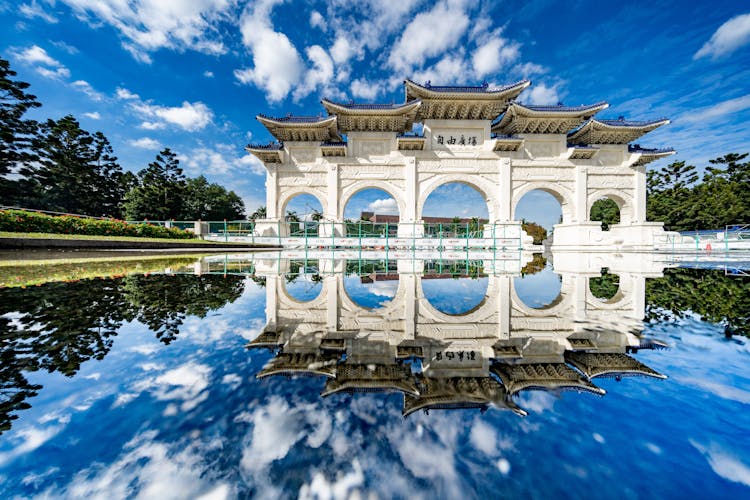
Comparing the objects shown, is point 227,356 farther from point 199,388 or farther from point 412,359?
point 412,359

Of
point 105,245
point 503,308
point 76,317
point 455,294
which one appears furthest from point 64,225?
point 503,308

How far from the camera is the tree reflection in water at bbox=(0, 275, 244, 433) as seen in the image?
100 cm

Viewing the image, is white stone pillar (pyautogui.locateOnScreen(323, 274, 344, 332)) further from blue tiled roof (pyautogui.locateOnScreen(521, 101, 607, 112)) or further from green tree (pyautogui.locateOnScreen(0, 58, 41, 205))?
green tree (pyautogui.locateOnScreen(0, 58, 41, 205))

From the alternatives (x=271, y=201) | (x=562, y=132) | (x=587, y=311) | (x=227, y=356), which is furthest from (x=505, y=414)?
(x=562, y=132)

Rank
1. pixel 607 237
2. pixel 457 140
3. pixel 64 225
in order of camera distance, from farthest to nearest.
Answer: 1. pixel 607 237
2. pixel 457 140
3. pixel 64 225

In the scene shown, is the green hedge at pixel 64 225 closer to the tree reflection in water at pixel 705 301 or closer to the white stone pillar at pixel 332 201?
the white stone pillar at pixel 332 201

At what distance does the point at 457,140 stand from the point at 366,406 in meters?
17.0

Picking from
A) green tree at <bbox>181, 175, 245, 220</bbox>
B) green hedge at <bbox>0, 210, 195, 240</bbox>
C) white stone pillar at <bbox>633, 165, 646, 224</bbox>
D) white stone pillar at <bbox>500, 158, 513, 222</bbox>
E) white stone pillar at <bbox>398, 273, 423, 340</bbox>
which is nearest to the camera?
white stone pillar at <bbox>398, 273, 423, 340</bbox>

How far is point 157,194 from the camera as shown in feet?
72.1

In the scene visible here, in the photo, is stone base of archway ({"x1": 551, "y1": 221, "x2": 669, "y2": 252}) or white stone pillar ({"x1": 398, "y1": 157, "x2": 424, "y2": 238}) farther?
white stone pillar ({"x1": 398, "y1": 157, "x2": 424, "y2": 238})

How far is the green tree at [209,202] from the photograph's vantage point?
28.9m

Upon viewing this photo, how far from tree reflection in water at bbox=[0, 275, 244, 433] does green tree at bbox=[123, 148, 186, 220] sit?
24.1m

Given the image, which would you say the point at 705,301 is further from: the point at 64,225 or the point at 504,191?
the point at 504,191

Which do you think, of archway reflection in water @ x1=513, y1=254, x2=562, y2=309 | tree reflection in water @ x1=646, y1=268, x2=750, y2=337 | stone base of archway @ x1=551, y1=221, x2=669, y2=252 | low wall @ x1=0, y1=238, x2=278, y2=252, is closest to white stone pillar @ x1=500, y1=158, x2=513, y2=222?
stone base of archway @ x1=551, y1=221, x2=669, y2=252
